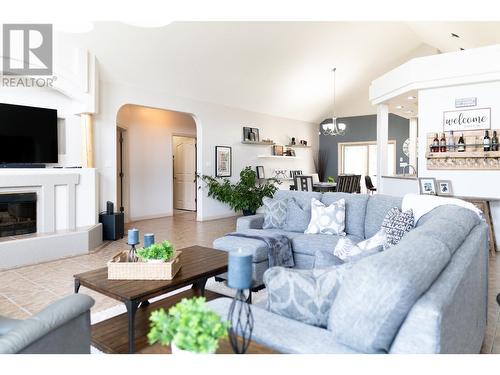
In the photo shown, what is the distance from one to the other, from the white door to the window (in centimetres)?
489

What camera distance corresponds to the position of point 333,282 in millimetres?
1437

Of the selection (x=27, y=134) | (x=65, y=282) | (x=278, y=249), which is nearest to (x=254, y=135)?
(x=27, y=134)

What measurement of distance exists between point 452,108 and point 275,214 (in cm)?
324

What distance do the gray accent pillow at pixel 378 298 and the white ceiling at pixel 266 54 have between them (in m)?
5.16

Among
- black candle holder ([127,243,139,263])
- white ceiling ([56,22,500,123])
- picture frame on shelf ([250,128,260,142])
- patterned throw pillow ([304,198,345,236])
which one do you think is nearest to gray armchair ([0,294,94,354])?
black candle holder ([127,243,139,263])

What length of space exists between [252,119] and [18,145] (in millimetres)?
5565

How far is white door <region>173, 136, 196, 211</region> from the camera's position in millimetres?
9836

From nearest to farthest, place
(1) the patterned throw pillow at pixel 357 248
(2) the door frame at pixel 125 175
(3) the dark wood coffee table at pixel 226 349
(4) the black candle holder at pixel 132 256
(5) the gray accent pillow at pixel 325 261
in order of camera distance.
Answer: (3) the dark wood coffee table at pixel 226 349
(5) the gray accent pillow at pixel 325 261
(1) the patterned throw pillow at pixel 357 248
(4) the black candle holder at pixel 132 256
(2) the door frame at pixel 125 175

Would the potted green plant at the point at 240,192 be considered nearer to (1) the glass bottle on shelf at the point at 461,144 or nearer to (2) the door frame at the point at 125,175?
(2) the door frame at the point at 125,175

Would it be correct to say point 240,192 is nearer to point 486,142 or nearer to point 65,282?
point 486,142

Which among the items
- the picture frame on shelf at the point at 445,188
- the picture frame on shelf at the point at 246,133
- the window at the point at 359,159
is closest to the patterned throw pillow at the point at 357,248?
the picture frame on shelf at the point at 445,188

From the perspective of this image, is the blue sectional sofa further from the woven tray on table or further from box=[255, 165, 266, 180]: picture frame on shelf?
box=[255, 165, 266, 180]: picture frame on shelf

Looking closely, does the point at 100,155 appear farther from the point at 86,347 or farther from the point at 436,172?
the point at 436,172

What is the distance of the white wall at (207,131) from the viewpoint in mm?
6082
